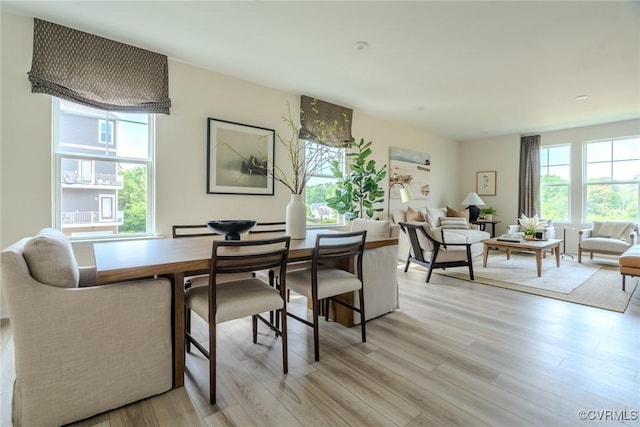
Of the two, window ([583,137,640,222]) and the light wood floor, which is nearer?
the light wood floor

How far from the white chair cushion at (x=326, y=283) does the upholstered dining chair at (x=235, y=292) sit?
0.91 feet

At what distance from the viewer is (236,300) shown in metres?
1.67

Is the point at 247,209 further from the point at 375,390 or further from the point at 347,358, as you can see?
the point at 375,390

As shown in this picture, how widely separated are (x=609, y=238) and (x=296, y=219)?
5.80 meters

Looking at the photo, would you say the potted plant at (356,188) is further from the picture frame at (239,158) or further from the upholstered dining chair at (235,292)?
the upholstered dining chair at (235,292)

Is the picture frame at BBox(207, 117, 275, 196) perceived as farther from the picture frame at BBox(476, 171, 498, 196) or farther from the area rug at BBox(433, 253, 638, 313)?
the picture frame at BBox(476, 171, 498, 196)

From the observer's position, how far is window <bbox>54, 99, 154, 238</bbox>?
2871mm

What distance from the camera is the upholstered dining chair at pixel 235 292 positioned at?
1.57 metres

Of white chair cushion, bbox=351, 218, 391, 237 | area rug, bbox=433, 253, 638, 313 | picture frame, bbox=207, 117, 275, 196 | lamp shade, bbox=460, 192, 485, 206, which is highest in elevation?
picture frame, bbox=207, 117, 275, 196

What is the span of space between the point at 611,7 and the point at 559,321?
2617 mm

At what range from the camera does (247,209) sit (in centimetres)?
400

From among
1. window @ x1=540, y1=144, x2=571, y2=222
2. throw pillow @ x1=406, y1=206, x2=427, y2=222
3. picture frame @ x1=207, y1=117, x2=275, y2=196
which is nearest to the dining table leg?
picture frame @ x1=207, y1=117, x2=275, y2=196

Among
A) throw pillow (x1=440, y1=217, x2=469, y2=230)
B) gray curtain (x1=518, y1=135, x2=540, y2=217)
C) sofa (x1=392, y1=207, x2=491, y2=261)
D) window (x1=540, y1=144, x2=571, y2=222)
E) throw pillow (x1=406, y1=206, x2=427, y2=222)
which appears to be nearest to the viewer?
sofa (x1=392, y1=207, x2=491, y2=261)

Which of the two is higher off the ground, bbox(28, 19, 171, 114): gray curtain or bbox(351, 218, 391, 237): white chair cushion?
bbox(28, 19, 171, 114): gray curtain
